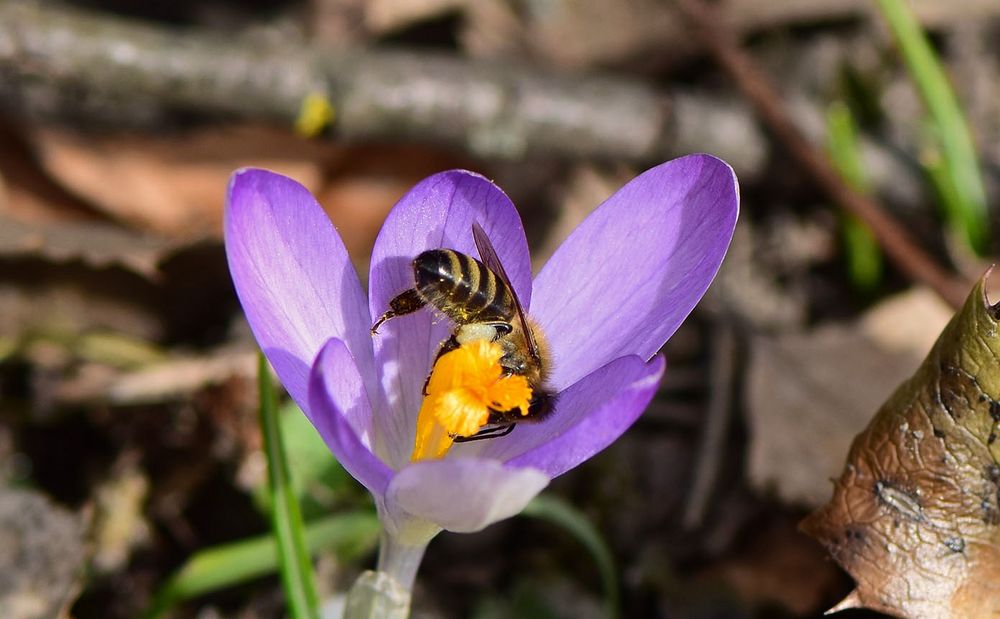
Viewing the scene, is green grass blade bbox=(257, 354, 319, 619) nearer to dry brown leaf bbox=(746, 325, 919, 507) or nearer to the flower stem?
the flower stem

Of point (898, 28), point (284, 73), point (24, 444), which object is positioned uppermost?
point (284, 73)

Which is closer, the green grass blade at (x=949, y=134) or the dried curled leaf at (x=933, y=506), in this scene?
the dried curled leaf at (x=933, y=506)

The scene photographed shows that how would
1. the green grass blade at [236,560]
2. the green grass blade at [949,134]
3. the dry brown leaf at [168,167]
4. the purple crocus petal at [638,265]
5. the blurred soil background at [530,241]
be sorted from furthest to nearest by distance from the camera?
1. the dry brown leaf at [168,167]
2. the green grass blade at [949,134]
3. the blurred soil background at [530,241]
4. the green grass blade at [236,560]
5. the purple crocus petal at [638,265]

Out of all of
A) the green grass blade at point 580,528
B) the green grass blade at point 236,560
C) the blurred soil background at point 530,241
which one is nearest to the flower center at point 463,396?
the green grass blade at point 236,560

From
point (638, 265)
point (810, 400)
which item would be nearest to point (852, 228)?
point (810, 400)

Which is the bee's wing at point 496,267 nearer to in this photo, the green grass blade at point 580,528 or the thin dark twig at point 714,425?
the green grass blade at point 580,528

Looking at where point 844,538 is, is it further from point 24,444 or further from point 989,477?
point 24,444

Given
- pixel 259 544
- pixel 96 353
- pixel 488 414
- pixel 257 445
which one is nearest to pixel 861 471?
pixel 488 414
